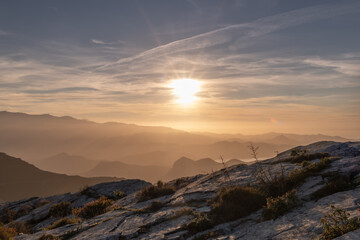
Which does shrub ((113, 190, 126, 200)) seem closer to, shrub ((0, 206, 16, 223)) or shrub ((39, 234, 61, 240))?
shrub ((0, 206, 16, 223))

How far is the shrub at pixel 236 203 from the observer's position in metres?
8.51

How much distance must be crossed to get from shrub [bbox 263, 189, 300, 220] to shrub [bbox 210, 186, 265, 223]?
2.78 feet

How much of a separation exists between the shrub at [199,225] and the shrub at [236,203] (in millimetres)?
517

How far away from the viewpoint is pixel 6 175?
557 feet

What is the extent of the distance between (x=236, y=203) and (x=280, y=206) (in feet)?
5.57

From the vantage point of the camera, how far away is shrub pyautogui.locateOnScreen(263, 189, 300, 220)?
7754 millimetres

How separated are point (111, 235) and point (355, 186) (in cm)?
919

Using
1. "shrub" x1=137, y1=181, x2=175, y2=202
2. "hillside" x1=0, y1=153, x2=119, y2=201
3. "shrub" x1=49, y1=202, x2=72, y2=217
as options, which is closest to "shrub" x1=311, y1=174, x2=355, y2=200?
"shrub" x1=137, y1=181, x2=175, y2=202

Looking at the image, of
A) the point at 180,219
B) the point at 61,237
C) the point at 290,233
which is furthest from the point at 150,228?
the point at 290,233

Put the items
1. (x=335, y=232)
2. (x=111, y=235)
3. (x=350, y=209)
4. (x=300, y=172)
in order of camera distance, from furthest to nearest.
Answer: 1. (x=300, y=172)
2. (x=111, y=235)
3. (x=350, y=209)
4. (x=335, y=232)

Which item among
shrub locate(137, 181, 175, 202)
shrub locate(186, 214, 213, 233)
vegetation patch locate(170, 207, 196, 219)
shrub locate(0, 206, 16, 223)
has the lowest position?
shrub locate(0, 206, 16, 223)

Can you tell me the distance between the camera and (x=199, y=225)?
7855 millimetres

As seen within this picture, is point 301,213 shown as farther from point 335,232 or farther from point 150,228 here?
point 150,228

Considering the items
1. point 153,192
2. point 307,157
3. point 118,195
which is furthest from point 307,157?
point 118,195
